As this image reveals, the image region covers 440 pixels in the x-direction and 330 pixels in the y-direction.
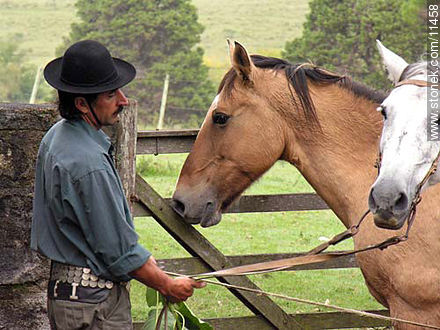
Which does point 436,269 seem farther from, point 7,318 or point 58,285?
point 7,318

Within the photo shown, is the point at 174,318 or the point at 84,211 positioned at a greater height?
the point at 84,211

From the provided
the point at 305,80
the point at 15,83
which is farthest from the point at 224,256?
the point at 15,83

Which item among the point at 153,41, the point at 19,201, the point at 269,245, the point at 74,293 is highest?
the point at 74,293

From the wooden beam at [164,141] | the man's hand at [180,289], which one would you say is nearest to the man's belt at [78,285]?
the man's hand at [180,289]

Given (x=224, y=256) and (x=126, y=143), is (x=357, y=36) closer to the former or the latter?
(x=224, y=256)

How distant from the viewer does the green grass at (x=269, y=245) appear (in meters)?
7.78

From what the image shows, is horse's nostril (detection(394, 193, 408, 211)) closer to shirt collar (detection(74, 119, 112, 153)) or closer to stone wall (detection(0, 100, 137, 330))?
shirt collar (detection(74, 119, 112, 153))

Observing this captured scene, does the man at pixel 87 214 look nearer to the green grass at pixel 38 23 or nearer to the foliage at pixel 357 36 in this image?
the foliage at pixel 357 36

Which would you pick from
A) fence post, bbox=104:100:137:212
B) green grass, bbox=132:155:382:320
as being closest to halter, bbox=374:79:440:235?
green grass, bbox=132:155:382:320

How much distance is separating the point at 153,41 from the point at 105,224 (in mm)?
29879

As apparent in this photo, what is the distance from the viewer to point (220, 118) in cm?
519

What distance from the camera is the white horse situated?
3766mm

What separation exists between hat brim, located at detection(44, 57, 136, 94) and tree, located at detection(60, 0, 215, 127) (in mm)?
24981

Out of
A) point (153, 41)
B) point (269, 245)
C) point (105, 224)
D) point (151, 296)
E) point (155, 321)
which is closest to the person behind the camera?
point (105, 224)
